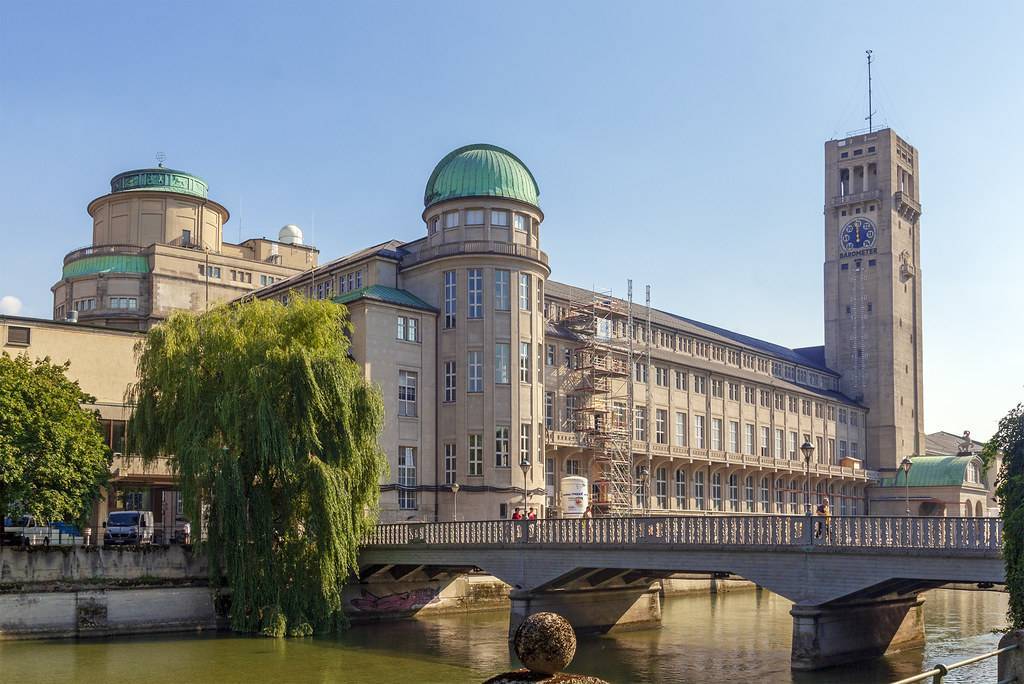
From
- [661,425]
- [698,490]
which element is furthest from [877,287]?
[661,425]

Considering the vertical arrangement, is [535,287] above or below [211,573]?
above

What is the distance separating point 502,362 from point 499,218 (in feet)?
27.5

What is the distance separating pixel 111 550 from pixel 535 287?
29.1 metres

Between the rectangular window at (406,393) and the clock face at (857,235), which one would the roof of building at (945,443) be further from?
the rectangular window at (406,393)

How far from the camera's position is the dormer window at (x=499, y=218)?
213 feet

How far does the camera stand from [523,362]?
213 ft

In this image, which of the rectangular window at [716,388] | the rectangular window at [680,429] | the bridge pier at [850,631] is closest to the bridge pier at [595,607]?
the bridge pier at [850,631]

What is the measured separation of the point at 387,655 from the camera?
40.0 metres

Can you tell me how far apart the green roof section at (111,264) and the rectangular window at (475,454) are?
1651 inches

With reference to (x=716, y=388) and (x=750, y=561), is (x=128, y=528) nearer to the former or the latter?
(x=750, y=561)

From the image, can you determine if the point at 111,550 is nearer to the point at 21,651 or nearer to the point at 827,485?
the point at 21,651

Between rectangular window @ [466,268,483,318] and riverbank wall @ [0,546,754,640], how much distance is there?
1845 cm

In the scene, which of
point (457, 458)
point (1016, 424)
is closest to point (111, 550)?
point (457, 458)

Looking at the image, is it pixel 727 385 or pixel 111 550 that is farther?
pixel 727 385
